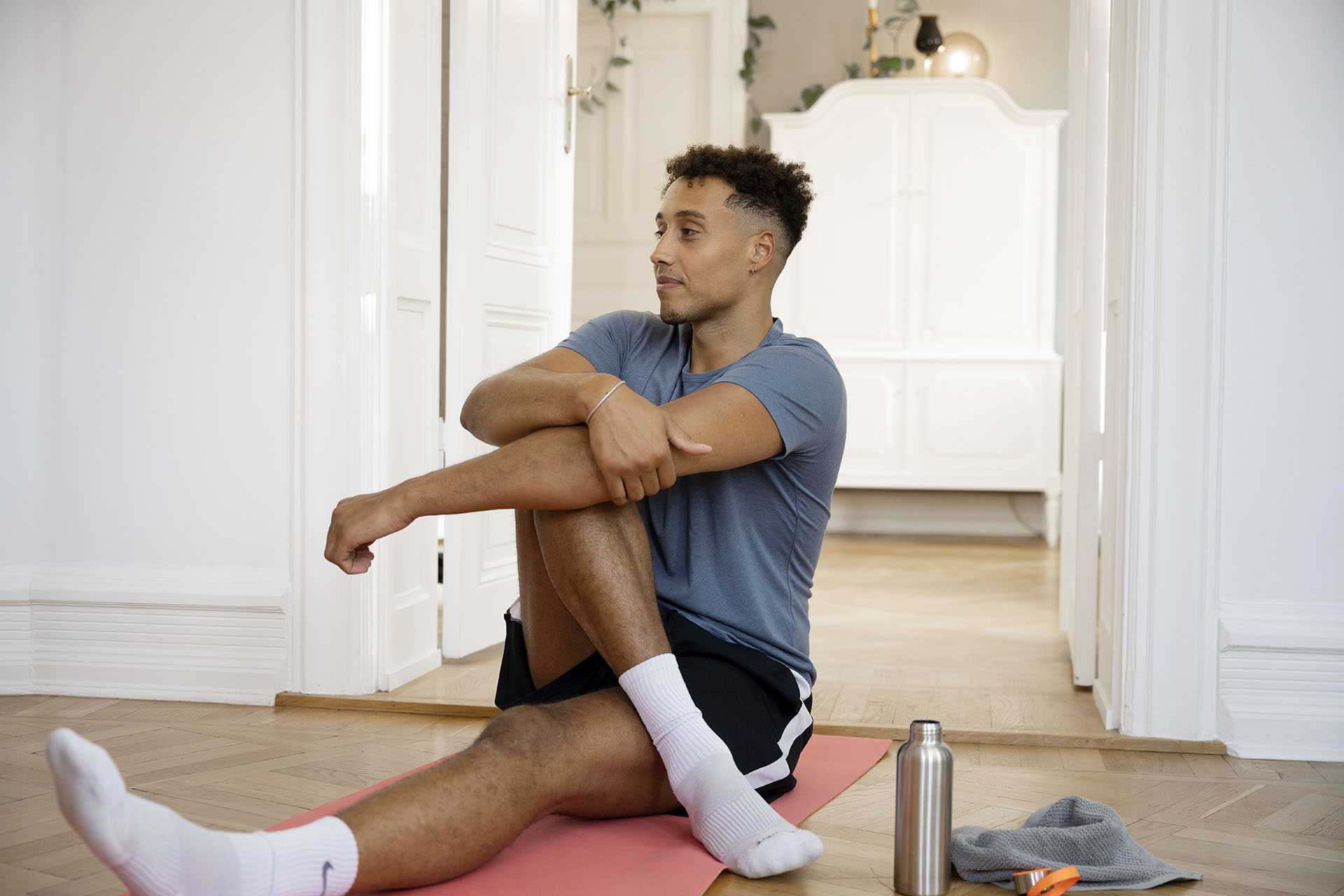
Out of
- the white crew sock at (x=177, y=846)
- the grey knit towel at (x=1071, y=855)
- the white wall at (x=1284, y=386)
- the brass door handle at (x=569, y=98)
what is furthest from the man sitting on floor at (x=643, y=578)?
the brass door handle at (x=569, y=98)

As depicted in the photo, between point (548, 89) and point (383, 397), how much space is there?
1126 mm

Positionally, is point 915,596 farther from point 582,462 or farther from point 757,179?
point 582,462

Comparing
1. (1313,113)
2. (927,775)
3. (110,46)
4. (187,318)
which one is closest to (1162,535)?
(1313,113)

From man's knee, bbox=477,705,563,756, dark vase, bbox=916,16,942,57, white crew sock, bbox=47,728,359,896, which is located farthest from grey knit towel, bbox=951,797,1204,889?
dark vase, bbox=916,16,942,57

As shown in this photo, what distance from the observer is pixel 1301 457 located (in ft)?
6.75

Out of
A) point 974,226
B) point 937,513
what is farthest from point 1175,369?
point 937,513

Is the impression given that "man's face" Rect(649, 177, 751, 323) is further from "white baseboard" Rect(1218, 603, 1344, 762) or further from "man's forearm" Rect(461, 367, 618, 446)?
"white baseboard" Rect(1218, 603, 1344, 762)

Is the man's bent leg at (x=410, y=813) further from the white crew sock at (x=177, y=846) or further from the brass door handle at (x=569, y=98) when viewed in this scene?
the brass door handle at (x=569, y=98)

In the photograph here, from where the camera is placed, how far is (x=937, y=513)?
5465 millimetres

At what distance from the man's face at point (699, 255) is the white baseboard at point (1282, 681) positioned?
110cm

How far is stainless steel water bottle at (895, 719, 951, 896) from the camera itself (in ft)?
4.28

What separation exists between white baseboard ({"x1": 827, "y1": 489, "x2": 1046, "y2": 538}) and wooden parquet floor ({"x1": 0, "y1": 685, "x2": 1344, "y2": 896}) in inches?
133

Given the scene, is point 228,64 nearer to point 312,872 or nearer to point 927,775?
point 312,872

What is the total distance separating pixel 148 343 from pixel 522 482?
139 centimetres
